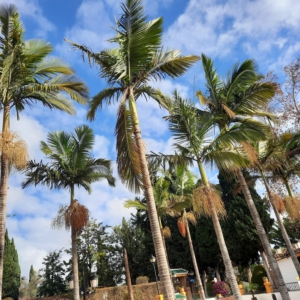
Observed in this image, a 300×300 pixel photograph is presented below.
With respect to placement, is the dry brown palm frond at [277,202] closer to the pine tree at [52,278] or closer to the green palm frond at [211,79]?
the green palm frond at [211,79]

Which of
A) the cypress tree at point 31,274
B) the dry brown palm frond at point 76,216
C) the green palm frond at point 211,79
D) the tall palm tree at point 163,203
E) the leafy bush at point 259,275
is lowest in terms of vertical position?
the leafy bush at point 259,275

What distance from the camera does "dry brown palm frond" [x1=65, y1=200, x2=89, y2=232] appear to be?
452 inches

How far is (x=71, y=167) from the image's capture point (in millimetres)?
12828

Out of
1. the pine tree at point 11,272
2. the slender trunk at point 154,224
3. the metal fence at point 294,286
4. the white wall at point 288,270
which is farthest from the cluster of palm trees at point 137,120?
the white wall at point 288,270

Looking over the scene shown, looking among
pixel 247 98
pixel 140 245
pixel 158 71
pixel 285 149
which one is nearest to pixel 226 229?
pixel 140 245

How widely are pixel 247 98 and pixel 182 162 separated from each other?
3.80 meters

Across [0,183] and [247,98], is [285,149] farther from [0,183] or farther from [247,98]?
[0,183]

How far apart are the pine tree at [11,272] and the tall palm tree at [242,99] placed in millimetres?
22644

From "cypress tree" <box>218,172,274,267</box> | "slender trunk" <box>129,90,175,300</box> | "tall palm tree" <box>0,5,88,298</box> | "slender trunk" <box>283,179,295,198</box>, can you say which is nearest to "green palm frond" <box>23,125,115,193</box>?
"tall palm tree" <box>0,5,88,298</box>

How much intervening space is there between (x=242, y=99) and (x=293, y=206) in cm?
632

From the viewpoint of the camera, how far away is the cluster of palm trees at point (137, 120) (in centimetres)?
679

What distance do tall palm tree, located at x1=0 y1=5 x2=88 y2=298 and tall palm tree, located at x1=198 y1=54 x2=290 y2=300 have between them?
4.99 meters

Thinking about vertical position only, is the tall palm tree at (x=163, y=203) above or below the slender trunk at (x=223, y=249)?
Result: above

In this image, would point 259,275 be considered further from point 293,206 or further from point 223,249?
point 223,249
